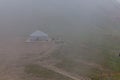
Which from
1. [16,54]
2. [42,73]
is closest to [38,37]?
[16,54]

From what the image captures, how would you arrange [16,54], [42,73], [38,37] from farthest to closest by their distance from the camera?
[38,37]
[16,54]
[42,73]

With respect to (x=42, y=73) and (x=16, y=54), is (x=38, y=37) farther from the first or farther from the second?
(x=42, y=73)

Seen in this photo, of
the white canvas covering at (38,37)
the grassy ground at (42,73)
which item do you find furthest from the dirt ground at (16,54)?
the white canvas covering at (38,37)

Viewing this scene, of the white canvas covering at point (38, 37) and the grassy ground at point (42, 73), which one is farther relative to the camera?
the white canvas covering at point (38, 37)

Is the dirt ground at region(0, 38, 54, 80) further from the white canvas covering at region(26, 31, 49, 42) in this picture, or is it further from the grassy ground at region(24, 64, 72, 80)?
the white canvas covering at region(26, 31, 49, 42)

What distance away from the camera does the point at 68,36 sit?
2522 inches

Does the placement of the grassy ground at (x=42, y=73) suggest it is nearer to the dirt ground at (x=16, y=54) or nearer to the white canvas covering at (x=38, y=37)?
the dirt ground at (x=16, y=54)

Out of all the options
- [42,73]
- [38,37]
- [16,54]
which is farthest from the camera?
[38,37]

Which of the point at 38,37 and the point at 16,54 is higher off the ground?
the point at 38,37

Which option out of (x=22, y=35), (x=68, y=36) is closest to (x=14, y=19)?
(x=22, y=35)

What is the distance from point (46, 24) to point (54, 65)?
103ft

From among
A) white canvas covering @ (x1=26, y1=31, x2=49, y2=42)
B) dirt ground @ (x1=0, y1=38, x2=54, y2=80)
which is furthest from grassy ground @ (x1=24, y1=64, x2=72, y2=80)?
white canvas covering @ (x1=26, y1=31, x2=49, y2=42)

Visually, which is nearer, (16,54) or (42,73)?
(42,73)

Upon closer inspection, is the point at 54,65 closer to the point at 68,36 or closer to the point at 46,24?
the point at 68,36
